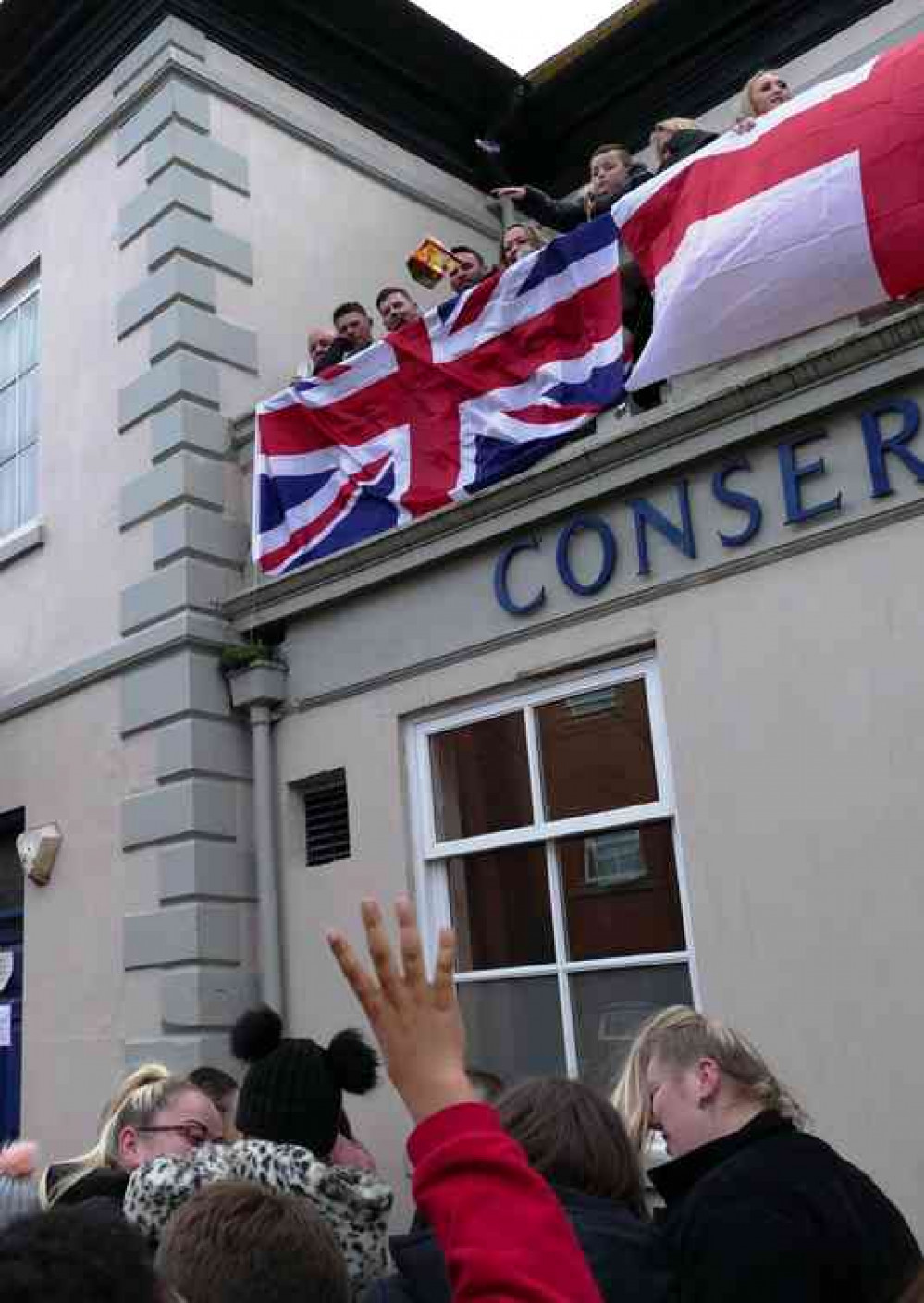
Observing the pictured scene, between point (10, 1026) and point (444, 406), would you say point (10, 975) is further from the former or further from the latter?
point (444, 406)

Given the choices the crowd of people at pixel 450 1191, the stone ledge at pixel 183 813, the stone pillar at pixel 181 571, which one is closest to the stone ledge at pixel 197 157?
the stone pillar at pixel 181 571

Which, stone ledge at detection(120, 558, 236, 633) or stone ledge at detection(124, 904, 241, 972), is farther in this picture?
stone ledge at detection(120, 558, 236, 633)

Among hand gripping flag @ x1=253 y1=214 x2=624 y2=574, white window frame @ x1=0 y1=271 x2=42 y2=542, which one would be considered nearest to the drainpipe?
hand gripping flag @ x1=253 y1=214 x2=624 y2=574

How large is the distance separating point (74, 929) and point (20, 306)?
493 centimetres

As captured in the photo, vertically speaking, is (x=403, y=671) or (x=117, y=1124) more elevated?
(x=403, y=671)

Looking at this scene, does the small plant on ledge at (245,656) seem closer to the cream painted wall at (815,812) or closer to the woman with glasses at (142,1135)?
the cream painted wall at (815,812)

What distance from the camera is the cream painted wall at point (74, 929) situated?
297 inches

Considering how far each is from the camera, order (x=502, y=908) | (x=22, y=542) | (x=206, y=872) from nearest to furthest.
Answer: (x=502, y=908)
(x=206, y=872)
(x=22, y=542)

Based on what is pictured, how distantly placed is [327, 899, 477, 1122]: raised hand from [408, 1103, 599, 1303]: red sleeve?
35 millimetres

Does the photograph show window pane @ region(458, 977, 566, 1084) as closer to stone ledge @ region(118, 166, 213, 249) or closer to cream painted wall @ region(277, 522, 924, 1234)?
cream painted wall @ region(277, 522, 924, 1234)

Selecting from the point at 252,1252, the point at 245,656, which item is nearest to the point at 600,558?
the point at 245,656

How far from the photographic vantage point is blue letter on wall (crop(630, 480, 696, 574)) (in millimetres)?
5777

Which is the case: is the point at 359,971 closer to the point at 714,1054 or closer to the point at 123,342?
Answer: the point at 714,1054

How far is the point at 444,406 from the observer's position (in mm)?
7027
